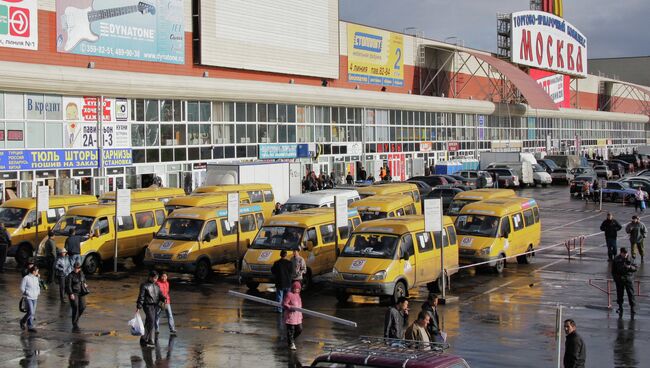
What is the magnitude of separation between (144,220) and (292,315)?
13109mm

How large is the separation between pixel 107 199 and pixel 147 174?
13.3 m

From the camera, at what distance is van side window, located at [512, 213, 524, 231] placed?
26.8 metres

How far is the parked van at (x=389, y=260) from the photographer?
20.3 meters

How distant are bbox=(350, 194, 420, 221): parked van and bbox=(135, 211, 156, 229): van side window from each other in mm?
6396

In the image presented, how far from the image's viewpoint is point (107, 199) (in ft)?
102

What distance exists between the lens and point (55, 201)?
2877 centimetres

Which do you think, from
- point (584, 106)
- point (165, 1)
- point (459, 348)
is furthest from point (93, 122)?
point (584, 106)

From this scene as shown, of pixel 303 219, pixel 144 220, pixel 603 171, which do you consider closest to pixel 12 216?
pixel 144 220

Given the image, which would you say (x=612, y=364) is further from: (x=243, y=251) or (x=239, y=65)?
(x=239, y=65)

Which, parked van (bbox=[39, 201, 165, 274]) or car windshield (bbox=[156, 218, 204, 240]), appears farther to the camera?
parked van (bbox=[39, 201, 165, 274])

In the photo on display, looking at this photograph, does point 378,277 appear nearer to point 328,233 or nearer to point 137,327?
point 328,233

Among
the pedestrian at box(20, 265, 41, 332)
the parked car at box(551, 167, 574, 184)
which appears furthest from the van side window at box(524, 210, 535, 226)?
the parked car at box(551, 167, 574, 184)

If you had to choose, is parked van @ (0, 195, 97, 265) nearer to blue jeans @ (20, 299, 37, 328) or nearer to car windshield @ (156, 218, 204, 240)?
car windshield @ (156, 218, 204, 240)

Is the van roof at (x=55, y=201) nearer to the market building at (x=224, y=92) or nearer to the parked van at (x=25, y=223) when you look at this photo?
the parked van at (x=25, y=223)
